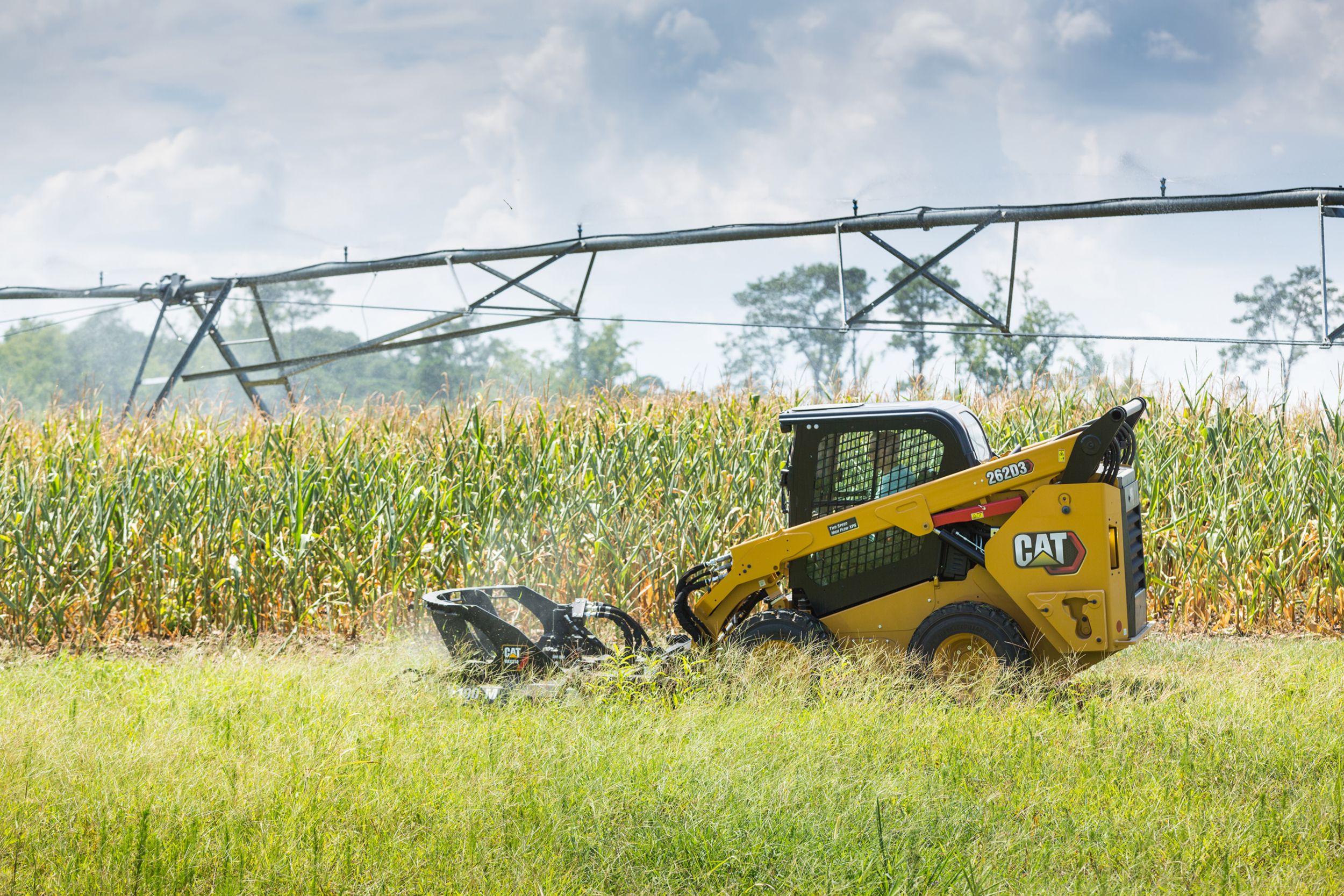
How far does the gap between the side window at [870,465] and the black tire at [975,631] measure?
64cm

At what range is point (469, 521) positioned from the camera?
7.45 meters

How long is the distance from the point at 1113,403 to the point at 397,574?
5974 mm

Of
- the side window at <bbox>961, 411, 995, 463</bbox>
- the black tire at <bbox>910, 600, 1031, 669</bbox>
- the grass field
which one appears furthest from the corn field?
the black tire at <bbox>910, 600, 1031, 669</bbox>

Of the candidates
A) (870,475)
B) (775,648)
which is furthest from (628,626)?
(870,475)

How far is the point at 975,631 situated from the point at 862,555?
68 centimetres

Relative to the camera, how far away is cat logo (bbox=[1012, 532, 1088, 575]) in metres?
4.58

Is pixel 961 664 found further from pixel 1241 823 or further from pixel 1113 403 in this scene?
pixel 1113 403

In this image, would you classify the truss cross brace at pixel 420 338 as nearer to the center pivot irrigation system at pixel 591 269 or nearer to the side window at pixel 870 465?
the center pivot irrigation system at pixel 591 269

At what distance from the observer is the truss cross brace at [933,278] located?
9.77 meters

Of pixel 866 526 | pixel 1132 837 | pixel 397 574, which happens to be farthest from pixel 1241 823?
pixel 397 574

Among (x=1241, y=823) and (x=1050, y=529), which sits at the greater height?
(x=1050, y=529)

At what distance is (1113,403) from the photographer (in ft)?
29.2

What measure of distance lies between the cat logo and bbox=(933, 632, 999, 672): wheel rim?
0.41 m

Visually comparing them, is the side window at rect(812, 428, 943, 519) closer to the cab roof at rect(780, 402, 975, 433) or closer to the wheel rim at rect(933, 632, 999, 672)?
the cab roof at rect(780, 402, 975, 433)
